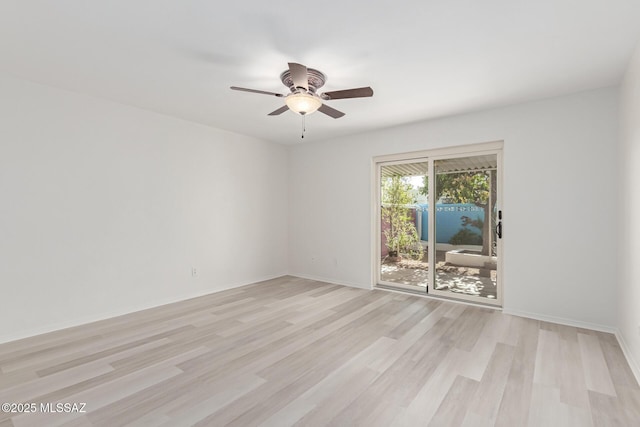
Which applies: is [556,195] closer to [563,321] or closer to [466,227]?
[466,227]

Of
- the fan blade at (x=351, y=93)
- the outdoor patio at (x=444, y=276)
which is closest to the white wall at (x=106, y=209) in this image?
the outdoor patio at (x=444, y=276)

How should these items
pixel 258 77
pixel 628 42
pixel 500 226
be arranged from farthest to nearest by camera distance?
1. pixel 500 226
2. pixel 258 77
3. pixel 628 42

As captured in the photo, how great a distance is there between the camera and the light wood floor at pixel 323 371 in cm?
189

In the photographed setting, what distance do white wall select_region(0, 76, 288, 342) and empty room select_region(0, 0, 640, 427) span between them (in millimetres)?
22

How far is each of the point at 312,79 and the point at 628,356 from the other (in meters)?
3.64

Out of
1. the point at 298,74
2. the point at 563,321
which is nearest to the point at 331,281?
the point at 563,321


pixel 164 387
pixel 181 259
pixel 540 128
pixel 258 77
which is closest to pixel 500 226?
pixel 540 128

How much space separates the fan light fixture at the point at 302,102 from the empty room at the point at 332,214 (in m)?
0.02

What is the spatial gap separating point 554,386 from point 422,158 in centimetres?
320

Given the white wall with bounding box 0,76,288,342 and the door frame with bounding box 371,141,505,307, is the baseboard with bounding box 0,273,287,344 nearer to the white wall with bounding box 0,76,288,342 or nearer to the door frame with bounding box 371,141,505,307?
the white wall with bounding box 0,76,288,342

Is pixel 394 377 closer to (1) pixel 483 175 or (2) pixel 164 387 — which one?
(2) pixel 164 387

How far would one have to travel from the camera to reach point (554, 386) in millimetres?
2203

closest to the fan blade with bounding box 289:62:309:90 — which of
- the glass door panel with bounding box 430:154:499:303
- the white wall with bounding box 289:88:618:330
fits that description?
the white wall with bounding box 289:88:618:330

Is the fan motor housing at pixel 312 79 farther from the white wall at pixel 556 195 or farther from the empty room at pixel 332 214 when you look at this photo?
the white wall at pixel 556 195
